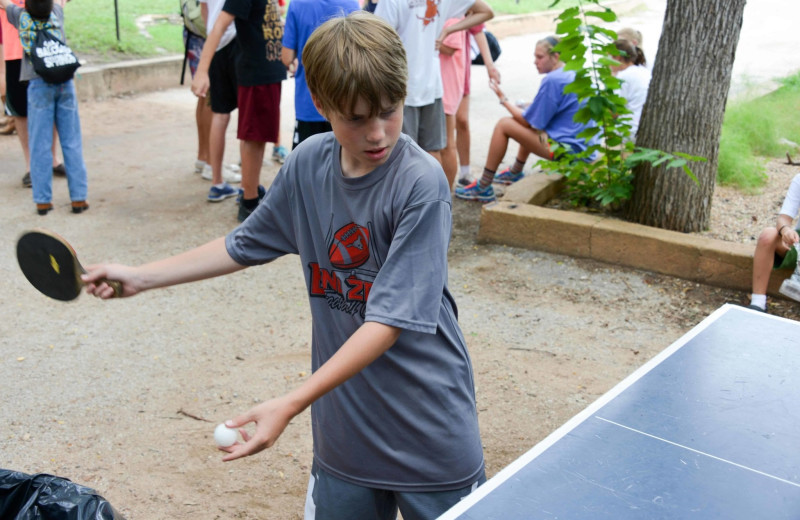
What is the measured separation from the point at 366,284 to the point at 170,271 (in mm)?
516

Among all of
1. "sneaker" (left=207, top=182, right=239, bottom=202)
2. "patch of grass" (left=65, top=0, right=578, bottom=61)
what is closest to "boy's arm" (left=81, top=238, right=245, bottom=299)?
"sneaker" (left=207, top=182, right=239, bottom=202)

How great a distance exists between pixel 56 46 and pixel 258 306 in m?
2.63

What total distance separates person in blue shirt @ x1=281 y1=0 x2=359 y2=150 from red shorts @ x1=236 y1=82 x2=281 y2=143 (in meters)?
0.37

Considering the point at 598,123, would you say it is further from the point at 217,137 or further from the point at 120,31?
the point at 120,31

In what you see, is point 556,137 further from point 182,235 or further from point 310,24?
point 182,235

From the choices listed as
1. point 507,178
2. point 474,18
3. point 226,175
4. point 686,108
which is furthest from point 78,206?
point 686,108

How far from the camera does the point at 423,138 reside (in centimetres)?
586

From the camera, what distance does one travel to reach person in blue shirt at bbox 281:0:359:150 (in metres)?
5.36

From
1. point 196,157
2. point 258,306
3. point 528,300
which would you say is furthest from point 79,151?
point 528,300

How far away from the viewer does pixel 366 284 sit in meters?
1.87

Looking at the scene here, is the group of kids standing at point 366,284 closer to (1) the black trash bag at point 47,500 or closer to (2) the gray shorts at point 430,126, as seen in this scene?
(1) the black trash bag at point 47,500

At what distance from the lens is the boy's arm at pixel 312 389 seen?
158 centimetres

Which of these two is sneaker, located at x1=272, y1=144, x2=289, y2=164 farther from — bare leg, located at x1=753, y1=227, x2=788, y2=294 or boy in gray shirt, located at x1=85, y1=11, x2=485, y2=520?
boy in gray shirt, located at x1=85, y1=11, x2=485, y2=520

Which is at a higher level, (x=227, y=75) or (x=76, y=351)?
(x=227, y=75)
